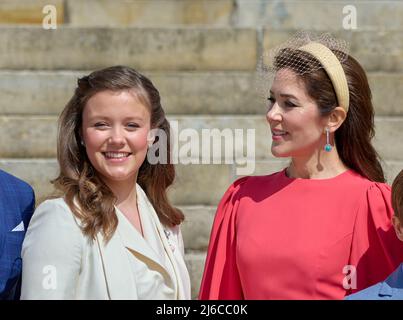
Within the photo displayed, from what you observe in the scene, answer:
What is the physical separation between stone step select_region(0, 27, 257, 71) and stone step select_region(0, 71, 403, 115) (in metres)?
0.21

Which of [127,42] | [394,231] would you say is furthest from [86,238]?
[127,42]

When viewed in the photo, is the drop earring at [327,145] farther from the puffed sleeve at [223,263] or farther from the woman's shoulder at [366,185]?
the puffed sleeve at [223,263]

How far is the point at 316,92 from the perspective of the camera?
2902 mm

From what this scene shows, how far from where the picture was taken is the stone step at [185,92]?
5199 millimetres

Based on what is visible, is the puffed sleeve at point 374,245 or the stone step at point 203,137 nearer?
the puffed sleeve at point 374,245

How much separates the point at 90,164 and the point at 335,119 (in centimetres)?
86

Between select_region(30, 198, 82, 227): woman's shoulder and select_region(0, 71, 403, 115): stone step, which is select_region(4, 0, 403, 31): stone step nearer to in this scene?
select_region(0, 71, 403, 115): stone step

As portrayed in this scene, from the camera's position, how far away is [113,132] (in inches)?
108

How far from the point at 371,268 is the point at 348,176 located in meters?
0.35

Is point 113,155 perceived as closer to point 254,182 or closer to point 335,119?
point 254,182

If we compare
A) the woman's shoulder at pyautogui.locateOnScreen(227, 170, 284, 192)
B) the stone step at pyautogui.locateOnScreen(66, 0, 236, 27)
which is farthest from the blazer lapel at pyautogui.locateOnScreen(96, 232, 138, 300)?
the stone step at pyautogui.locateOnScreen(66, 0, 236, 27)

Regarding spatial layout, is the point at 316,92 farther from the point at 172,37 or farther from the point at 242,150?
the point at 172,37

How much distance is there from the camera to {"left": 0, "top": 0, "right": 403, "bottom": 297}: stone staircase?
4.75m

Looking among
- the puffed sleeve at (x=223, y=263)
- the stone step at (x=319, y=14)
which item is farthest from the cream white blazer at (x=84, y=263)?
the stone step at (x=319, y=14)
